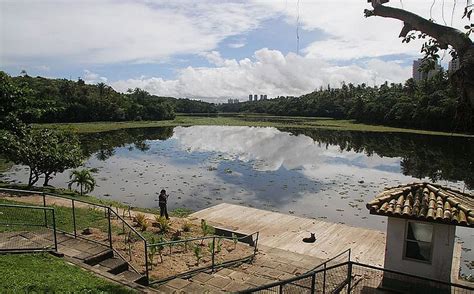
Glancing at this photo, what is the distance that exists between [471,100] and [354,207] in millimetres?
19035

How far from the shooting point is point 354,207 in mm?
23047

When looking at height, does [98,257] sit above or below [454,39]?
below

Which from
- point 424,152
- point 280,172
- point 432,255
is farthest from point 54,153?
point 424,152

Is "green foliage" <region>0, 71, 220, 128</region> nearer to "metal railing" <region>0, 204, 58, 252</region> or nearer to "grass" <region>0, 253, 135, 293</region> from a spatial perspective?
"metal railing" <region>0, 204, 58, 252</region>

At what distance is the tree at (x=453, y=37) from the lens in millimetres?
4922

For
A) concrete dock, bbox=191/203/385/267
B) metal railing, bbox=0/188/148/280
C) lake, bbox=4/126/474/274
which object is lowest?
lake, bbox=4/126/474/274

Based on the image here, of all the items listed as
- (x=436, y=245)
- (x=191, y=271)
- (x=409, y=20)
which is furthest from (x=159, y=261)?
(x=409, y=20)

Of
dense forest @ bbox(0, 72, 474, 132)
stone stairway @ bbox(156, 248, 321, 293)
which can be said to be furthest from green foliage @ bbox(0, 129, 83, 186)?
dense forest @ bbox(0, 72, 474, 132)

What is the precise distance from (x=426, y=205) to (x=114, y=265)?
7.60 meters

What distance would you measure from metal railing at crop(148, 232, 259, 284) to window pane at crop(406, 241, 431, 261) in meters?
5.00

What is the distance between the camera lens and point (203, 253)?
476 inches

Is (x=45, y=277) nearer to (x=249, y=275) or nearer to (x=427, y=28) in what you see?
(x=249, y=275)

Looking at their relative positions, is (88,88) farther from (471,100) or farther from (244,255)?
(471,100)

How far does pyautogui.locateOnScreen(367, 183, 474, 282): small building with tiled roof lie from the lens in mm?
8609
